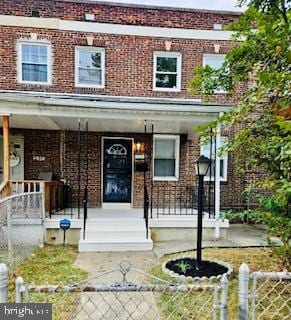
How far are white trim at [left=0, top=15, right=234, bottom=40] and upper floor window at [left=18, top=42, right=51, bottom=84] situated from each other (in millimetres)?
705

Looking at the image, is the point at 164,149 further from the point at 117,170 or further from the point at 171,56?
the point at 171,56

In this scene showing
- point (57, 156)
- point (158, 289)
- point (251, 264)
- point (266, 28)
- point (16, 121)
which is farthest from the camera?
point (57, 156)

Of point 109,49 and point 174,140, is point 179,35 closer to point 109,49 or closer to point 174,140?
point 109,49

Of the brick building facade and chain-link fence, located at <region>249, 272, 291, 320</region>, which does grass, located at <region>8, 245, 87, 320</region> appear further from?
the brick building facade

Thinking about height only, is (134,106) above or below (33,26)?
below

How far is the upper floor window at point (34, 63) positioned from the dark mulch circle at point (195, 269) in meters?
8.10

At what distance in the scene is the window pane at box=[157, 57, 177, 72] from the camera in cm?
1129

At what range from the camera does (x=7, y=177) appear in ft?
24.6

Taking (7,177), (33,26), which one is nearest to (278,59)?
(7,177)

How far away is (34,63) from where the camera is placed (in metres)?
10.7

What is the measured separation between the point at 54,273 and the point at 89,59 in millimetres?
8037

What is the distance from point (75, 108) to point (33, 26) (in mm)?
5197

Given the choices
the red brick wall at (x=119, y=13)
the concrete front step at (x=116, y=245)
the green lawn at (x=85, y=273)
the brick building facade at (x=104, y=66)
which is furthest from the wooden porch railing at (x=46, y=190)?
the red brick wall at (x=119, y=13)

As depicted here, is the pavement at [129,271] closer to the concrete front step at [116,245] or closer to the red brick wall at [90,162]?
the concrete front step at [116,245]
